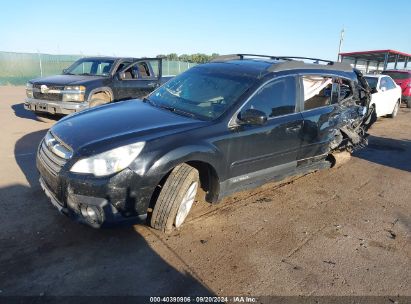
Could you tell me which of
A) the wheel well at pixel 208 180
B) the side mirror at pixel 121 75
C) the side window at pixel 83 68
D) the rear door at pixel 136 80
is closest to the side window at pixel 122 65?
the rear door at pixel 136 80

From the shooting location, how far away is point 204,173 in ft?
12.8

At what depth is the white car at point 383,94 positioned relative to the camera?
1052cm

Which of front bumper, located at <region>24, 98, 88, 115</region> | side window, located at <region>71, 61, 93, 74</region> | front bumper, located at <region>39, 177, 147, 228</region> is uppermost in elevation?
side window, located at <region>71, 61, 93, 74</region>

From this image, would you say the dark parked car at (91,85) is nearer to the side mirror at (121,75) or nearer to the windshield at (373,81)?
the side mirror at (121,75)

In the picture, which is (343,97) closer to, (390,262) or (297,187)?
(297,187)

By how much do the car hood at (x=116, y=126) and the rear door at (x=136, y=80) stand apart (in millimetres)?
4372

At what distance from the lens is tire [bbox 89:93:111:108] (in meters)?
7.90

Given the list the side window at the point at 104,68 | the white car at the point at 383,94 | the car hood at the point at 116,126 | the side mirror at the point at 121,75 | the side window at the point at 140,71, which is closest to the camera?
A: the car hood at the point at 116,126

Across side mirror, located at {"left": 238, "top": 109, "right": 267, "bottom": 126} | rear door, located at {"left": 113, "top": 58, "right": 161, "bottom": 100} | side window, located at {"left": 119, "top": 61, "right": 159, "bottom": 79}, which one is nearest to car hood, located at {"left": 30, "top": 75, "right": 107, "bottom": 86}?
rear door, located at {"left": 113, "top": 58, "right": 161, "bottom": 100}

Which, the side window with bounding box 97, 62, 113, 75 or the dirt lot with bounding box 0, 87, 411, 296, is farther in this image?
the side window with bounding box 97, 62, 113, 75

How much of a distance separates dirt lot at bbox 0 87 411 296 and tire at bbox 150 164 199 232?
0.22m

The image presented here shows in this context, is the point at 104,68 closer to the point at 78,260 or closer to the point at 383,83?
the point at 78,260

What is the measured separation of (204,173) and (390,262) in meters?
2.06

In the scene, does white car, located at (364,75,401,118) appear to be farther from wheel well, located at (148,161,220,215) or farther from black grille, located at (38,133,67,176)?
black grille, located at (38,133,67,176)
